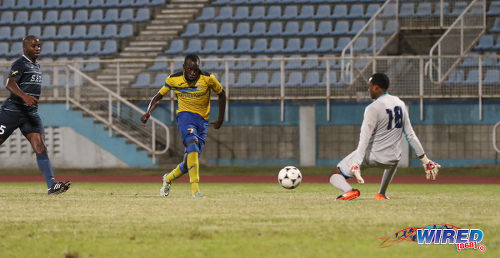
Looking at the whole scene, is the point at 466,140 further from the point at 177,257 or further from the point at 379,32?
the point at 177,257

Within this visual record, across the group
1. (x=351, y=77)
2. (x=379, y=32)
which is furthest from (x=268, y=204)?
(x=379, y=32)

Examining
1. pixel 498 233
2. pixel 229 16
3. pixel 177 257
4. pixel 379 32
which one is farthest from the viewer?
pixel 229 16

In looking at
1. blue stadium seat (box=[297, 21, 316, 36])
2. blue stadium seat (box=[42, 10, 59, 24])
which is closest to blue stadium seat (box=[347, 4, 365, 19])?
blue stadium seat (box=[297, 21, 316, 36])

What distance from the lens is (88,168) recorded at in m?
21.6

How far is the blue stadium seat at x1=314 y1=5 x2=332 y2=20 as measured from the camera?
25.3 m

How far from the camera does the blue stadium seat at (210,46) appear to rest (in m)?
24.5

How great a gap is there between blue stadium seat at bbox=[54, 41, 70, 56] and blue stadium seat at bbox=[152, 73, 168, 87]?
5078 millimetres

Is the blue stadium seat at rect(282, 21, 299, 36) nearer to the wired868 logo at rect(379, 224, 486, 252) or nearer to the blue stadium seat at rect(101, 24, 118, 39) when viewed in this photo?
the blue stadium seat at rect(101, 24, 118, 39)

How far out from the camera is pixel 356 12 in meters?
25.1

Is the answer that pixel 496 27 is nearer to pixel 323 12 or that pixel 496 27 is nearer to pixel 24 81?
pixel 323 12

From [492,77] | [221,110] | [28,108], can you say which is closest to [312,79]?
[492,77]

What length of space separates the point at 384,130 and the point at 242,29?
1565cm

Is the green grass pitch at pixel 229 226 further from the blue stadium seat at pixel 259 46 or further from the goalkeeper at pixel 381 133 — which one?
the blue stadium seat at pixel 259 46

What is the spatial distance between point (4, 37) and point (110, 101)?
7271mm
